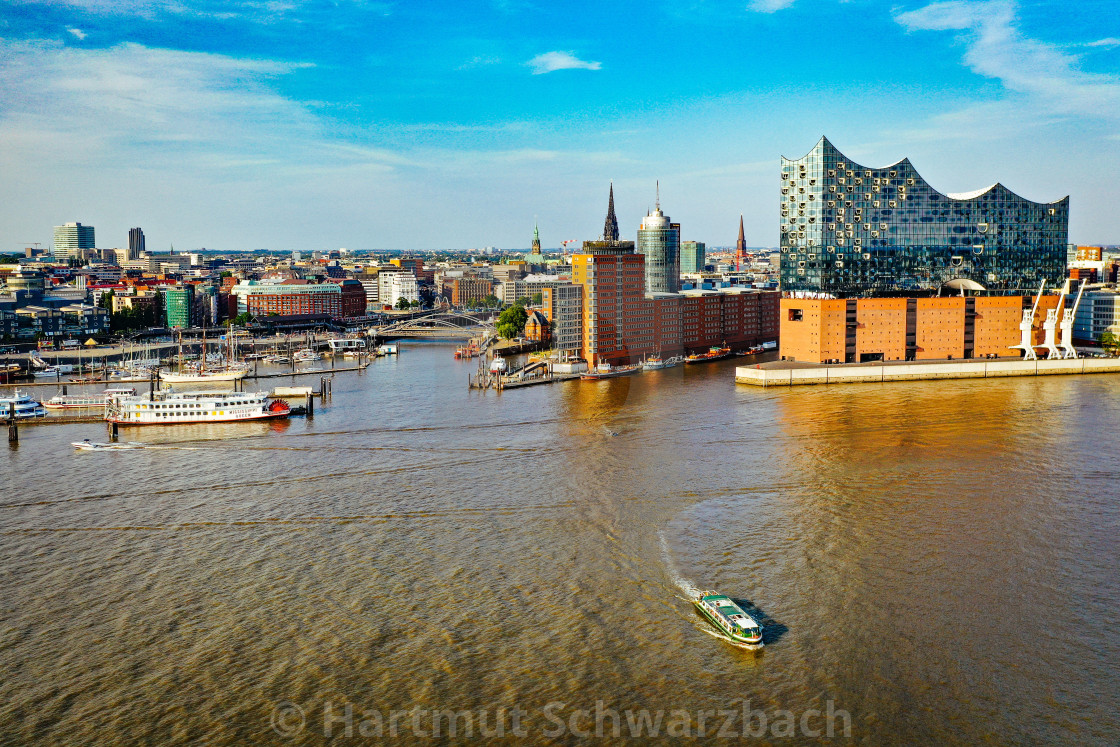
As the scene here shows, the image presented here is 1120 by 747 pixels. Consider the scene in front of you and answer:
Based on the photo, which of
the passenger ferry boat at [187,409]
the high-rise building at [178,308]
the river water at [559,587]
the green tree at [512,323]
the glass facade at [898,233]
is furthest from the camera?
the high-rise building at [178,308]

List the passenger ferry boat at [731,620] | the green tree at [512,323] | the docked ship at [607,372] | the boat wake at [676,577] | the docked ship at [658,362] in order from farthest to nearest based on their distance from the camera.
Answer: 1. the green tree at [512,323]
2. the docked ship at [658,362]
3. the docked ship at [607,372]
4. the boat wake at [676,577]
5. the passenger ferry boat at [731,620]

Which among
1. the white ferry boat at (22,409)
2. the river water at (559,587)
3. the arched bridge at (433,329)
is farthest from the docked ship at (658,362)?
the white ferry boat at (22,409)

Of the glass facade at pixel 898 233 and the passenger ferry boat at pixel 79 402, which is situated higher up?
the glass facade at pixel 898 233

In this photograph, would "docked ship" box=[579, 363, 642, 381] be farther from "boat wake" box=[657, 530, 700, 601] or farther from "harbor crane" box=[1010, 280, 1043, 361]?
"boat wake" box=[657, 530, 700, 601]

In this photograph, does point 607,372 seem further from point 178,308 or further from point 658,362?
point 178,308

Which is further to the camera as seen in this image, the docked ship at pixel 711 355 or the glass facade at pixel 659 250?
the glass facade at pixel 659 250

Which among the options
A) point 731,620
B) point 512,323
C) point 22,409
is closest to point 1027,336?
point 512,323

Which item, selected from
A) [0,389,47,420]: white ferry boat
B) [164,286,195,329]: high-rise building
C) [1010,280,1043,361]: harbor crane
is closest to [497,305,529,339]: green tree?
[164,286,195,329]: high-rise building

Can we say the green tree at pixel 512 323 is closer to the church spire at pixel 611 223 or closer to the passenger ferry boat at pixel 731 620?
the church spire at pixel 611 223
